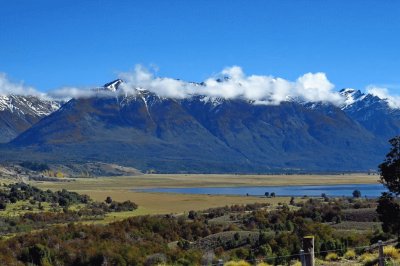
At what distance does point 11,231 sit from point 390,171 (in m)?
44.2

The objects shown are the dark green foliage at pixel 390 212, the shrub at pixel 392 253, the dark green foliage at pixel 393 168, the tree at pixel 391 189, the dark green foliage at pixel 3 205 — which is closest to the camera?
the shrub at pixel 392 253

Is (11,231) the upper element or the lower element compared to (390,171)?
lower

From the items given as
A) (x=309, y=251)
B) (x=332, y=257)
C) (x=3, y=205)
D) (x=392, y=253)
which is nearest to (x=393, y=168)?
(x=332, y=257)

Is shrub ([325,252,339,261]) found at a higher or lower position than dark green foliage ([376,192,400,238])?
lower

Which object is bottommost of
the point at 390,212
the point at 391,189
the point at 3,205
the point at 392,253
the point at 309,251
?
the point at 392,253

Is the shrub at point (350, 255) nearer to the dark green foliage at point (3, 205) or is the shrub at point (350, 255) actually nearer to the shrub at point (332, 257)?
the shrub at point (332, 257)

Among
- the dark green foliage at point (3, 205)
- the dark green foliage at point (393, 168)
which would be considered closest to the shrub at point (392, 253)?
the dark green foliage at point (393, 168)

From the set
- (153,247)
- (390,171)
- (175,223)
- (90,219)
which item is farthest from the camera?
(90,219)

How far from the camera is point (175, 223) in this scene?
59.4 m

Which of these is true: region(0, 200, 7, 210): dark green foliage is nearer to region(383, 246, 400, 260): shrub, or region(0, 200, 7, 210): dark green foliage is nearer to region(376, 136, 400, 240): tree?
region(376, 136, 400, 240): tree

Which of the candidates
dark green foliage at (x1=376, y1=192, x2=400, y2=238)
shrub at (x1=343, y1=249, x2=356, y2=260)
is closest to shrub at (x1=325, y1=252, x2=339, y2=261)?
shrub at (x1=343, y1=249, x2=356, y2=260)

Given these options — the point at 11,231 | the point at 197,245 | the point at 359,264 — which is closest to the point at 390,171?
the point at 359,264

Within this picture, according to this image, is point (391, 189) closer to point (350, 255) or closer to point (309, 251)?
point (350, 255)

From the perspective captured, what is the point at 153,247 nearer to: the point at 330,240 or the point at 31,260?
the point at 31,260
